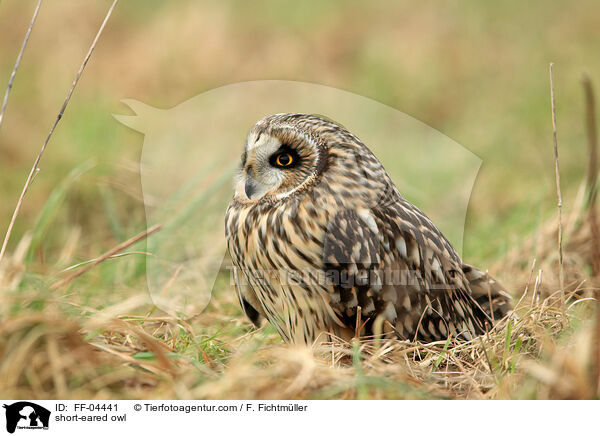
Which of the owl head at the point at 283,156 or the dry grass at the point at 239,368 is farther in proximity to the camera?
the owl head at the point at 283,156

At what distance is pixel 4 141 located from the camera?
5.27m

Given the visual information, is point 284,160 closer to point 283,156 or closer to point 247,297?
point 283,156

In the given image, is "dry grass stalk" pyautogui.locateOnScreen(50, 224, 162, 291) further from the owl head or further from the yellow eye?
the yellow eye

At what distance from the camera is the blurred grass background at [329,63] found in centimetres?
518

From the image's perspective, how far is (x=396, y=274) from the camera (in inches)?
82.3

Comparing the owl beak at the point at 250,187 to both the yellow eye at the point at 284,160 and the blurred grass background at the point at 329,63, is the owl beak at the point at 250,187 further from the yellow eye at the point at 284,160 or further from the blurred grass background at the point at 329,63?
the blurred grass background at the point at 329,63

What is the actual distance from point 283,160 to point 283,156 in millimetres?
15

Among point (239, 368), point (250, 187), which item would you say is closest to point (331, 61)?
point (250, 187)

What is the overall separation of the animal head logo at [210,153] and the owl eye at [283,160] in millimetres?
310

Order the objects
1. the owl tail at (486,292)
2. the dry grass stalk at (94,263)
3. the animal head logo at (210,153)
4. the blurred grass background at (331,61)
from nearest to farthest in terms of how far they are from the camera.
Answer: the dry grass stalk at (94,263)
the animal head logo at (210,153)
the owl tail at (486,292)
the blurred grass background at (331,61)
